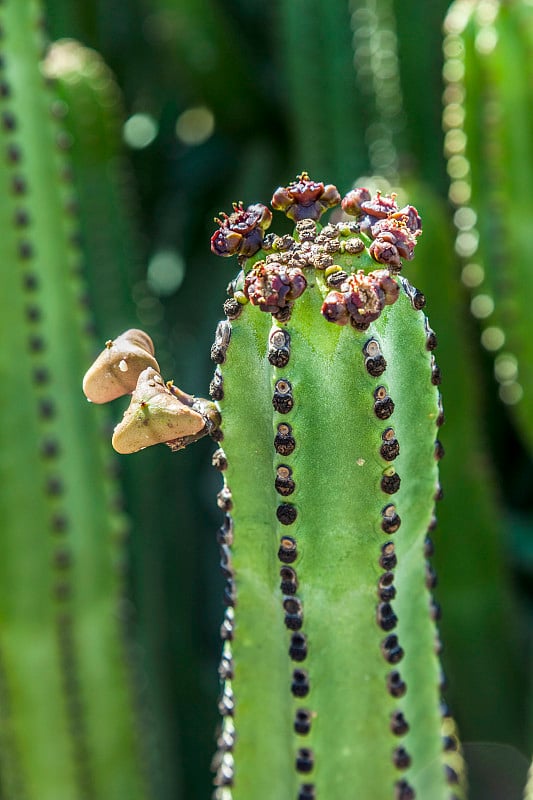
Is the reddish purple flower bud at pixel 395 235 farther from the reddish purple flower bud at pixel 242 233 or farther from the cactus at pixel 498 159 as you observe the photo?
the cactus at pixel 498 159

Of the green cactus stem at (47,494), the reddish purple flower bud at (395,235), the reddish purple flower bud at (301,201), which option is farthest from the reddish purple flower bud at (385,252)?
the green cactus stem at (47,494)

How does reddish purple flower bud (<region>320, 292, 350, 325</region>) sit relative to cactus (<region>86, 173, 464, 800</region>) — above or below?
above

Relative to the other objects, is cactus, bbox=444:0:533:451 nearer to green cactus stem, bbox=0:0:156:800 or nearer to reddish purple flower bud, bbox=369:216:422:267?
green cactus stem, bbox=0:0:156:800

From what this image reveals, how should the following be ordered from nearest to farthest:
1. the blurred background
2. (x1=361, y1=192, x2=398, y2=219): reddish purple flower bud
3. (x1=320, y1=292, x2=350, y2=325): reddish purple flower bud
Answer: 1. (x1=320, y1=292, x2=350, y2=325): reddish purple flower bud
2. (x1=361, y1=192, x2=398, y2=219): reddish purple flower bud
3. the blurred background

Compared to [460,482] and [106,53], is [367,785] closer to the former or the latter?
[460,482]

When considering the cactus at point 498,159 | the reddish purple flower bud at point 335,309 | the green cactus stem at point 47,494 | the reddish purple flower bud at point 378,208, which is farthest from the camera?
the cactus at point 498,159

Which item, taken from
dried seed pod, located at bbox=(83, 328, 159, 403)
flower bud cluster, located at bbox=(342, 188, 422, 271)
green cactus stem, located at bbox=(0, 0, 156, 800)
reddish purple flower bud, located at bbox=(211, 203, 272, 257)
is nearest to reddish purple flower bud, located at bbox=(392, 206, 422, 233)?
flower bud cluster, located at bbox=(342, 188, 422, 271)
